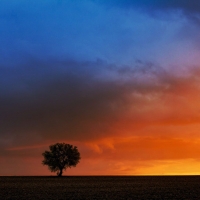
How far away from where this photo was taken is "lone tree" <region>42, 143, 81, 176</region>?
452 feet

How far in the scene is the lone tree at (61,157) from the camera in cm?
13775

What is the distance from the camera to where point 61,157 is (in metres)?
138
